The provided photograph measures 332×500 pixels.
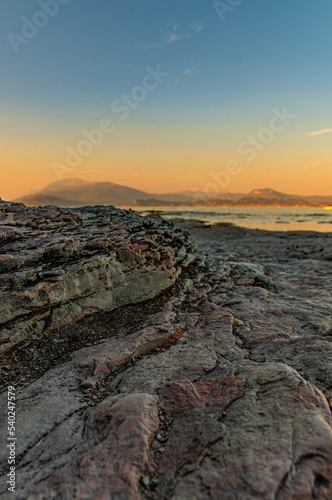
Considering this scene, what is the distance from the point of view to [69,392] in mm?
5371

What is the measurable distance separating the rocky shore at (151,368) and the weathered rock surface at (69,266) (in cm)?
5

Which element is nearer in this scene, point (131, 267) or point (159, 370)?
point (159, 370)

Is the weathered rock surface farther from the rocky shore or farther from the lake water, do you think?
the lake water

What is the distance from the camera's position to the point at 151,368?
5945 mm

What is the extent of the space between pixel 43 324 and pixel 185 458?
5650mm

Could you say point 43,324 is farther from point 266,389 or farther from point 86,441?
point 266,389

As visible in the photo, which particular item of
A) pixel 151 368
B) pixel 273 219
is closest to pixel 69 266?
pixel 151 368

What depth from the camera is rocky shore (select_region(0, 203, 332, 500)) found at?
3307 mm

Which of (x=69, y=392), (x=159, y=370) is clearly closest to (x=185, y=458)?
(x=159, y=370)

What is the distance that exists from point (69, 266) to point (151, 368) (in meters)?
4.31

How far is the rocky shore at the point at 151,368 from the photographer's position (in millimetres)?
3307

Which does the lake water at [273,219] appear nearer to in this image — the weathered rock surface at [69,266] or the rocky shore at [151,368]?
the rocky shore at [151,368]

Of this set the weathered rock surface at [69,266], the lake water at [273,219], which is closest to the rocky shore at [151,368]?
the weathered rock surface at [69,266]

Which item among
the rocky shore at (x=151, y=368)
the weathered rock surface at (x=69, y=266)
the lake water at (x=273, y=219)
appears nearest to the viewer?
the rocky shore at (x=151, y=368)
